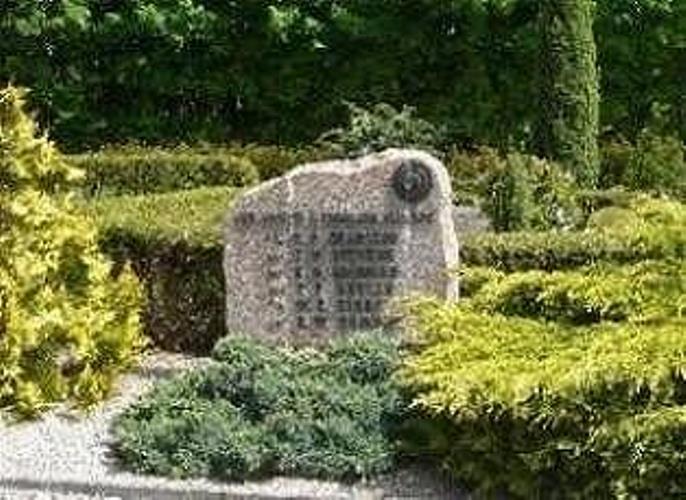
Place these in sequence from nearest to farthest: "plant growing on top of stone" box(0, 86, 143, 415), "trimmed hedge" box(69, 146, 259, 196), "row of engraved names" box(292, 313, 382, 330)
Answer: "plant growing on top of stone" box(0, 86, 143, 415) → "row of engraved names" box(292, 313, 382, 330) → "trimmed hedge" box(69, 146, 259, 196)

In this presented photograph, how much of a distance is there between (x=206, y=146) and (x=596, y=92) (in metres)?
3.18

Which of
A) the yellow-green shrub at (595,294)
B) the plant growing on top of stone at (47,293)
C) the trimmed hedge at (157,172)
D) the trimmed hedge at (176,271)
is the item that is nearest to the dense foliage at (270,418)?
the yellow-green shrub at (595,294)

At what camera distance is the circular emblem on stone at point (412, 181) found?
346 inches

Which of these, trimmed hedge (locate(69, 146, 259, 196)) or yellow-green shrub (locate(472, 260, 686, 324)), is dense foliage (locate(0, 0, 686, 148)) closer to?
trimmed hedge (locate(69, 146, 259, 196))

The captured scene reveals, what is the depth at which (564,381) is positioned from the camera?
6844mm

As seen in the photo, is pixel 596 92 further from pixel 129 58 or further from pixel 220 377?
pixel 220 377

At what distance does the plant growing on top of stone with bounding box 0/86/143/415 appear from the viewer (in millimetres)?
8336

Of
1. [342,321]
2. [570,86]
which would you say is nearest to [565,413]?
[342,321]

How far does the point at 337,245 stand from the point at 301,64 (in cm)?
710

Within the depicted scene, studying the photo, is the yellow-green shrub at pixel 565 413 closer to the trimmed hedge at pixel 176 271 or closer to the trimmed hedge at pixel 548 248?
the trimmed hedge at pixel 548 248

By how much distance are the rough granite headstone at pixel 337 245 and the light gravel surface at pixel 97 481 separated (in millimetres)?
1357

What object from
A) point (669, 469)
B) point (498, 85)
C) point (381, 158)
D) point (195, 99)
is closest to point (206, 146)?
point (195, 99)

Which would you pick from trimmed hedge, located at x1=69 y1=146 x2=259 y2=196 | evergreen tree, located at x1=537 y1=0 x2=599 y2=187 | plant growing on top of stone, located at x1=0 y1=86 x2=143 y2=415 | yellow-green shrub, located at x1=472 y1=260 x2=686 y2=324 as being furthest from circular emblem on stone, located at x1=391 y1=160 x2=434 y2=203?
evergreen tree, located at x1=537 y1=0 x2=599 y2=187

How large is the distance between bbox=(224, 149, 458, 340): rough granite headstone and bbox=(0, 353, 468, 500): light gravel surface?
136cm
